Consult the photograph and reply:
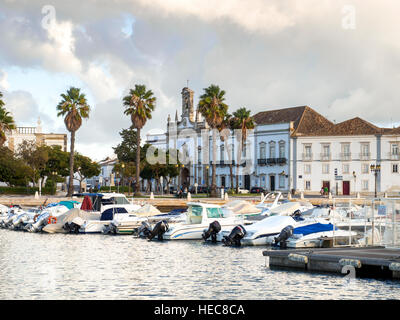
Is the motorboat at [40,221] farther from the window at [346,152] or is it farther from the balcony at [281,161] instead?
the window at [346,152]

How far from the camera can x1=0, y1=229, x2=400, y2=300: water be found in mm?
16250

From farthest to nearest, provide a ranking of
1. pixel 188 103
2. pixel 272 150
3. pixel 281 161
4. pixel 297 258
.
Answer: pixel 188 103 → pixel 272 150 → pixel 281 161 → pixel 297 258

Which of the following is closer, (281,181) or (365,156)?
(365,156)

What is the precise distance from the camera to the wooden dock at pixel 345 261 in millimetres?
17969

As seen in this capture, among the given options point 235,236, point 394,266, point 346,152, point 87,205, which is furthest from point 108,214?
point 346,152

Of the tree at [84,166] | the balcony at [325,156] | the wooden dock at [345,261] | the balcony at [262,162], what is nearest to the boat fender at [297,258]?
Result: the wooden dock at [345,261]

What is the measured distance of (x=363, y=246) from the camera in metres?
22.8

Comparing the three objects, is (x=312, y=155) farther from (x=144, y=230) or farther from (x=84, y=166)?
(x=144, y=230)

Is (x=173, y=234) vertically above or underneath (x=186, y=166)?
underneath

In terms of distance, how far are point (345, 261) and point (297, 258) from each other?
73.2 inches

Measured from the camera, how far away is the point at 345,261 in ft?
60.1
